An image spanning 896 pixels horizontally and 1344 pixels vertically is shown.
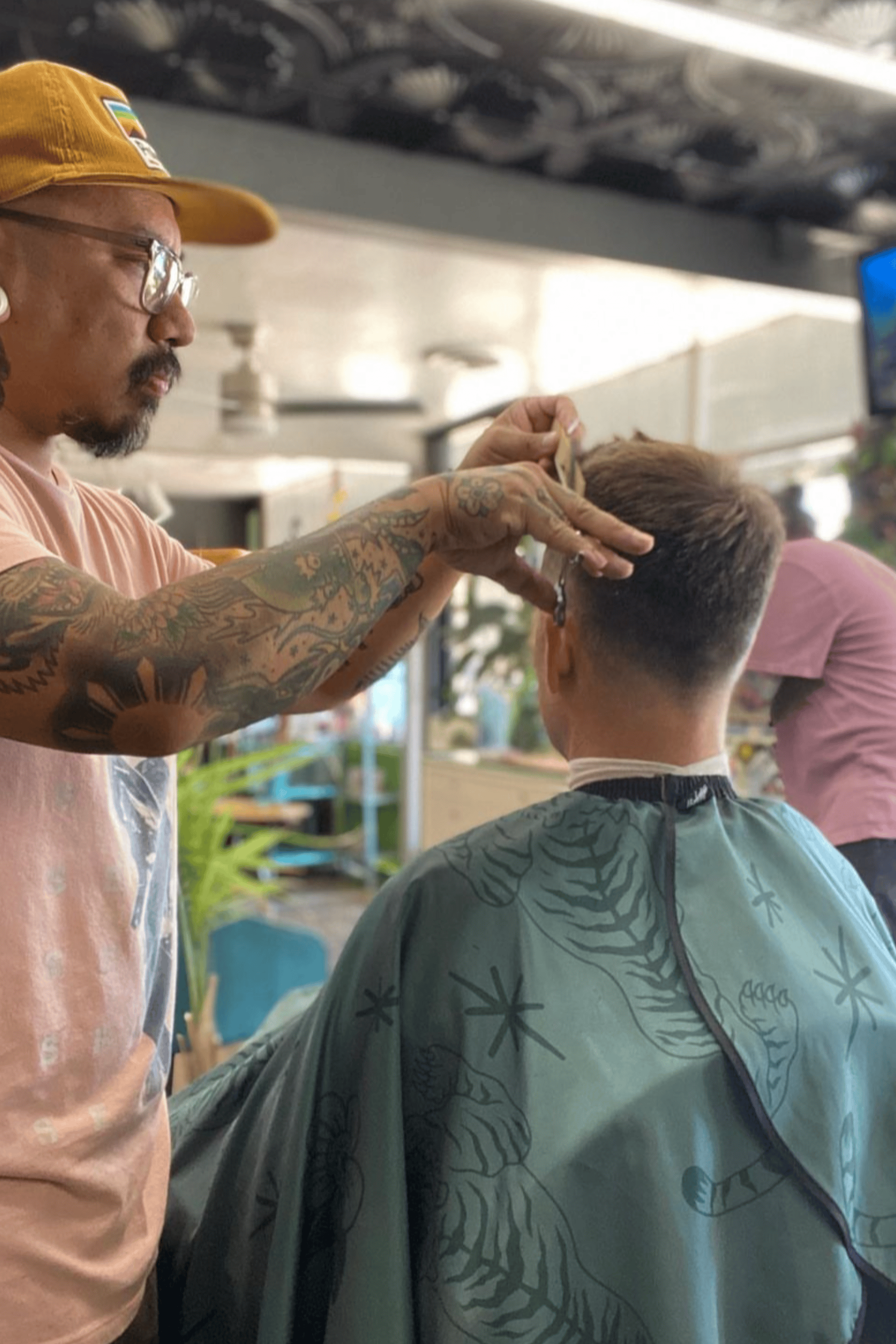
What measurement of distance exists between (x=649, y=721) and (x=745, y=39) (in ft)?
9.10

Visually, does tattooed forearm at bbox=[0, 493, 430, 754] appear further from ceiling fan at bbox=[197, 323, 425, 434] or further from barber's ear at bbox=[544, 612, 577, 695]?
ceiling fan at bbox=[197, 323, 425, 434]

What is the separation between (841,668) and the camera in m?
2.00

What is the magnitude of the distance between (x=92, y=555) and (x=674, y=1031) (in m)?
0.72

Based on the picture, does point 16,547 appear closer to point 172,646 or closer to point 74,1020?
Answer: point 172,646

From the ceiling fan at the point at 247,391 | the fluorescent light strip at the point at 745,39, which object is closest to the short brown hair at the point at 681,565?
the fluorescent light strip at the point at 745,39

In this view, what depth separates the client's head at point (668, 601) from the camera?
1.23 metres

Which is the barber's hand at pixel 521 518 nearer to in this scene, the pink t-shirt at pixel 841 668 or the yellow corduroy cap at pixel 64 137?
the yellow corduroy cap at pixel 64 137

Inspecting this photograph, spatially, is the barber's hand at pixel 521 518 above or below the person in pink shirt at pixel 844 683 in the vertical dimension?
above

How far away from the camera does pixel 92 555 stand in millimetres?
1143

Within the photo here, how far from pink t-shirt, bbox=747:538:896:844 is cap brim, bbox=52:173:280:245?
3.39 feet

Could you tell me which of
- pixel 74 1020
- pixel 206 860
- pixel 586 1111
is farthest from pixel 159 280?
pixel 206 860

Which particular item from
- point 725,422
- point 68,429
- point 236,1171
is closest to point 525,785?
point 725,422

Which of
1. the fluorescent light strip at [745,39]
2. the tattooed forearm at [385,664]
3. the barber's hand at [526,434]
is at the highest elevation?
the fluorescent light strip at [745,39]

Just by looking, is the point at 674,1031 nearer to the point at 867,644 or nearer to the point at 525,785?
the point at 867,644
